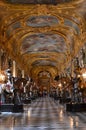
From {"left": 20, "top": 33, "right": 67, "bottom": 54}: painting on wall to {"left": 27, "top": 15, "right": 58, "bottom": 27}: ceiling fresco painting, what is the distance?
4085 mm

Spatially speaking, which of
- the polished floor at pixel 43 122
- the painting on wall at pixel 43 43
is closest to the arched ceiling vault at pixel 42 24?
the painting on wall at pixel 43 43

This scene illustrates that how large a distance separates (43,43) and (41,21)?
10.8 metres

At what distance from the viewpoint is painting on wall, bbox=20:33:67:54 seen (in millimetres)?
34750

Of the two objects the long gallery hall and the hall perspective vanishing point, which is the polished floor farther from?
the hall perspective vanishing point

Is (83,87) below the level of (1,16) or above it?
below

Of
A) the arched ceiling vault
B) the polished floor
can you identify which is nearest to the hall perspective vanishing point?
the arched ceiling vault

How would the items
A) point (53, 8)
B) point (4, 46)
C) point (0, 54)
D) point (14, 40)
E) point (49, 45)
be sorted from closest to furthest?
point (53, 8), point (0, 54), point (4, 46), point (14, 40), point (49, 45)

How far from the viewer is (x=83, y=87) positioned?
25484mm

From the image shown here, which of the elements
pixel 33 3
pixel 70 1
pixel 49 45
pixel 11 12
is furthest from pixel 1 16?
pixel 49 45

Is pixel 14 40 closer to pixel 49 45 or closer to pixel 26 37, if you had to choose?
pixel 26 37

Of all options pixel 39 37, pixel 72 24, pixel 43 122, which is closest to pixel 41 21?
pixel 72 24

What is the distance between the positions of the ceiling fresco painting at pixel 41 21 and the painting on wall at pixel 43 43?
4.09m

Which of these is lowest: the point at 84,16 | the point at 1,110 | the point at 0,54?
the point at 1,110

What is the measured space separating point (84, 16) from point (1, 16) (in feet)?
18.6
